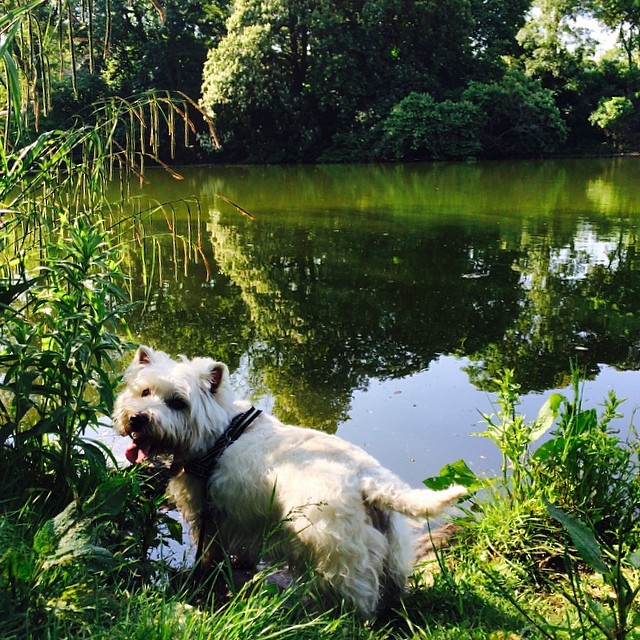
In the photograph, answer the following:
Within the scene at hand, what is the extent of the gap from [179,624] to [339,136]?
26.3 metres

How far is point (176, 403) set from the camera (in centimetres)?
252

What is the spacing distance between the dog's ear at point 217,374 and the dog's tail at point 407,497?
2.47 ft

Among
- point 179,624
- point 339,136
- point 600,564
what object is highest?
point 339,136

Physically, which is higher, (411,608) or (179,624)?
(179,624)

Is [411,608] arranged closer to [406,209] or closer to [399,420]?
[399,420]

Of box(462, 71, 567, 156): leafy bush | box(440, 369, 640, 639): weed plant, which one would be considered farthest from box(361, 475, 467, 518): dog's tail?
box(462, 71, 567, 156): leafy bush

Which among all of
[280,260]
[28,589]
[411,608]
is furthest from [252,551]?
[280,260]

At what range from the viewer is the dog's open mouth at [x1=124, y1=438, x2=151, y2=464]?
249cm

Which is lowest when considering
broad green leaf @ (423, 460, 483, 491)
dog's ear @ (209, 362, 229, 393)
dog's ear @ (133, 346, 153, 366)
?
broad green leaf @ (423, 460, 483, 491)

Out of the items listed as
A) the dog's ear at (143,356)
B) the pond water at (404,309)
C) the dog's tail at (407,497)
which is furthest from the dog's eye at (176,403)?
the dog's tail at (407,497)

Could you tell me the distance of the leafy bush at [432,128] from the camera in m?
24.8

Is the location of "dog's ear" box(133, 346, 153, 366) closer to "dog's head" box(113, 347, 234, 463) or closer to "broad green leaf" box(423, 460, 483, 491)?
"dog's head" box(113, 347, 234, 463)

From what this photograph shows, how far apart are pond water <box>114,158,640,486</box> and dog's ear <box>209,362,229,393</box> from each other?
47cm

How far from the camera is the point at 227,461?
2496 mm
